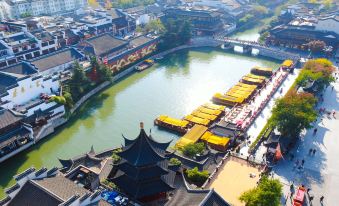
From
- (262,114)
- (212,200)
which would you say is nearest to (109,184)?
(212,200)

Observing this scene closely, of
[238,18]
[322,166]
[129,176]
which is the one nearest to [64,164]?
[129,176]

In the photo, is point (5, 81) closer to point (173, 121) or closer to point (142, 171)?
point (173, 121)

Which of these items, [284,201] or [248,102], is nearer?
[284,201]

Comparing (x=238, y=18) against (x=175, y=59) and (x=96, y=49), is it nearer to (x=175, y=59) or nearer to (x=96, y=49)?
(x=175, y=59)

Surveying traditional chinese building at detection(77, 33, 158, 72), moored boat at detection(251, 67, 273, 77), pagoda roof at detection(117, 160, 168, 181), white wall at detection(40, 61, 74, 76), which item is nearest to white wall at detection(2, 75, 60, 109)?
white wall at detection(40, 61, 74, 76)

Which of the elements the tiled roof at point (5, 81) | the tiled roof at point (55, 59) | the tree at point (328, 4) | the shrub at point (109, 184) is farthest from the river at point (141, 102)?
the tree at point (328, 4)
